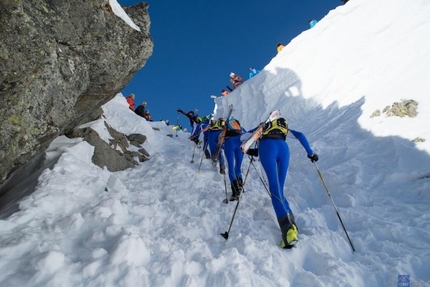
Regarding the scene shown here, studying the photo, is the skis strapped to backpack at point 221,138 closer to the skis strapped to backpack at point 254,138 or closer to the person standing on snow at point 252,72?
the skis strapped to backpack at point 254,138

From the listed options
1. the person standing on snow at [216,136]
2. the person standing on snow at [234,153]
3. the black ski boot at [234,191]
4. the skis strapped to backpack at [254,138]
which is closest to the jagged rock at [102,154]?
the person standing on snow at [216,136]

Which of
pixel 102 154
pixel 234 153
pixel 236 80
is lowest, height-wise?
pixel 234 153

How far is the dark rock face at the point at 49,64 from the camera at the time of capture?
4.55 m

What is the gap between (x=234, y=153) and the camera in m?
8.98

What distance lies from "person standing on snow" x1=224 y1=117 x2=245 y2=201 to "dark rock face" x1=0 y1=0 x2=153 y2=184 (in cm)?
395

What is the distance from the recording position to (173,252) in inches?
167

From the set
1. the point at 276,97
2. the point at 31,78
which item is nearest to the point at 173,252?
the point at 31,78

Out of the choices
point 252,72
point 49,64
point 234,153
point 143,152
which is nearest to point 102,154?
point 143,152

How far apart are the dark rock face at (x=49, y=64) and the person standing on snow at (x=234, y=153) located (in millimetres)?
3955

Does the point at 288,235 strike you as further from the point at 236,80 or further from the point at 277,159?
the point at 236,80

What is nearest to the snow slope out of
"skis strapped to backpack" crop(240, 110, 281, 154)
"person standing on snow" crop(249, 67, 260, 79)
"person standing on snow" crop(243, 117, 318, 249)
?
"person standing on snow" crop(243, 117, 318, 249)

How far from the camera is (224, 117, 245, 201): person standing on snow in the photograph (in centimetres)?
848

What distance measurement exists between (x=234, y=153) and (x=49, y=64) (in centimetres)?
573

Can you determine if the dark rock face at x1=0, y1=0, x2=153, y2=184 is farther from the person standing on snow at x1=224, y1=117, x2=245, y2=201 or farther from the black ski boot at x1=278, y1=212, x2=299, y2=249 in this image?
the black ski boot at x1=278, y1=212, x2=299, y2=249
